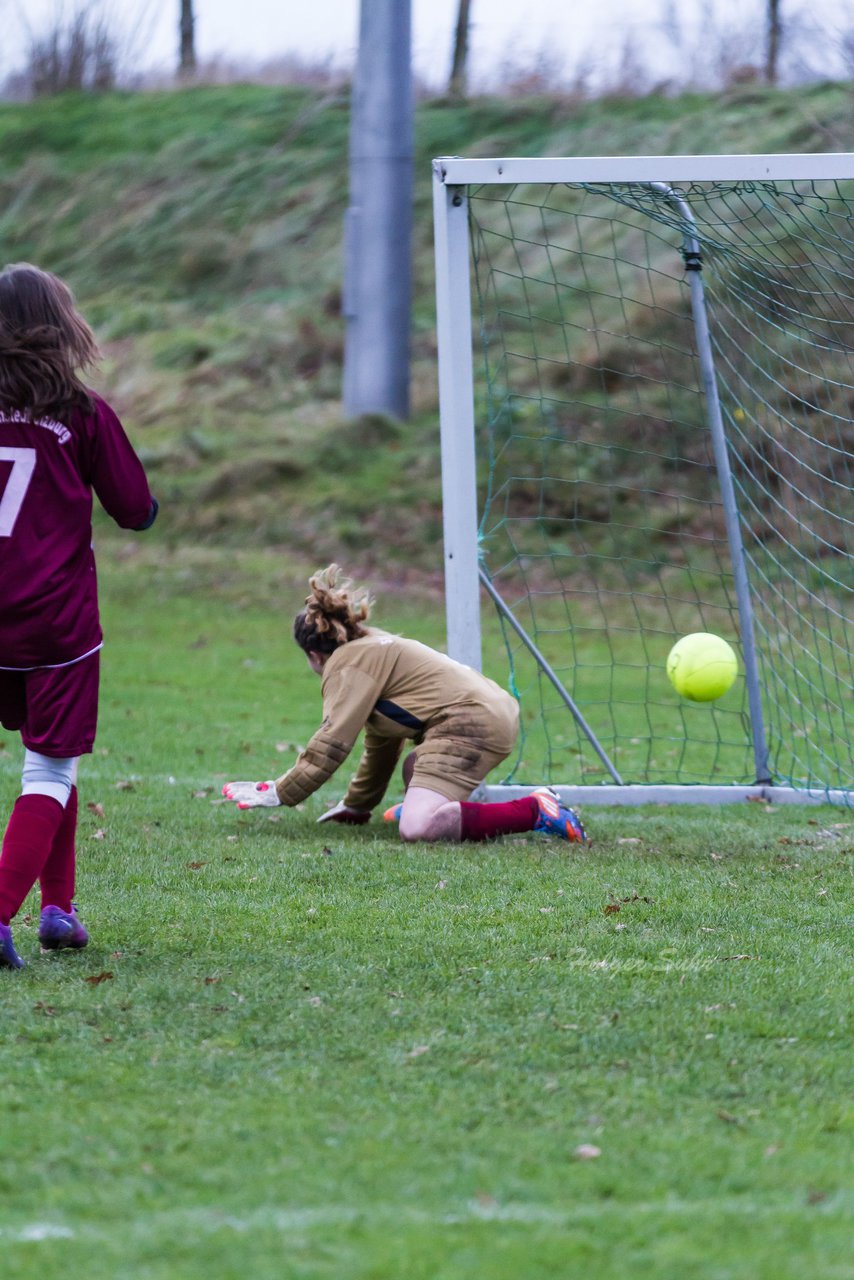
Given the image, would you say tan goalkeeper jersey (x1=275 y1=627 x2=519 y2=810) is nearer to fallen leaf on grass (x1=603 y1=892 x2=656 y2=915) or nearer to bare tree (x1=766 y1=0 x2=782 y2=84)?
fallen leaf on grass (x1=603 y1=892 x2=656 y2=915)

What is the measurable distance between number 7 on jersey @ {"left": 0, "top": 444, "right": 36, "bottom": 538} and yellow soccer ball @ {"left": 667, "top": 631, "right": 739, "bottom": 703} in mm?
3379

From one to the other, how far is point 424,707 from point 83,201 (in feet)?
68.0

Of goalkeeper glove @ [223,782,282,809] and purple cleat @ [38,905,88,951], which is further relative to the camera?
goalkeeper glove @ [223,782,282,809]

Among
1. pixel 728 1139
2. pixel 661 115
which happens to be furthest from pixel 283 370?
pixel 728 1139

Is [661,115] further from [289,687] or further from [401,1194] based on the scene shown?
[401,1194]

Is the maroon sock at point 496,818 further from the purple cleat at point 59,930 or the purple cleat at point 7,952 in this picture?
the purple cleat at point 7,952

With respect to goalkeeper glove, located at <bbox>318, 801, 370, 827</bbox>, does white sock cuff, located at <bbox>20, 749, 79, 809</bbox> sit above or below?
above

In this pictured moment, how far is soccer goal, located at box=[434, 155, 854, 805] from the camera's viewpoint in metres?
6.30

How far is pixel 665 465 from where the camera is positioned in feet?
53.8

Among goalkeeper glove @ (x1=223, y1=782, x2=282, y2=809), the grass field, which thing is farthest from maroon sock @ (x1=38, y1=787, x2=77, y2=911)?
goalkeeper glove @ (x1=223, y1=782, x2=282, y2=809)

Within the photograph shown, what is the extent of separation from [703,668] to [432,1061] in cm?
344

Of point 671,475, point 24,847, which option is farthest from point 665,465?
point 24,847

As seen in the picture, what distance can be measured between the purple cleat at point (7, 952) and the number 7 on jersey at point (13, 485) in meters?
1.05

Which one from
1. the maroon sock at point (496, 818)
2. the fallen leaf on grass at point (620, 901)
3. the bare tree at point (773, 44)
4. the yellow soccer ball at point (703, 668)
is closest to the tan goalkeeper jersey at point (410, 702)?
the maroon sock at point (496, 818)
